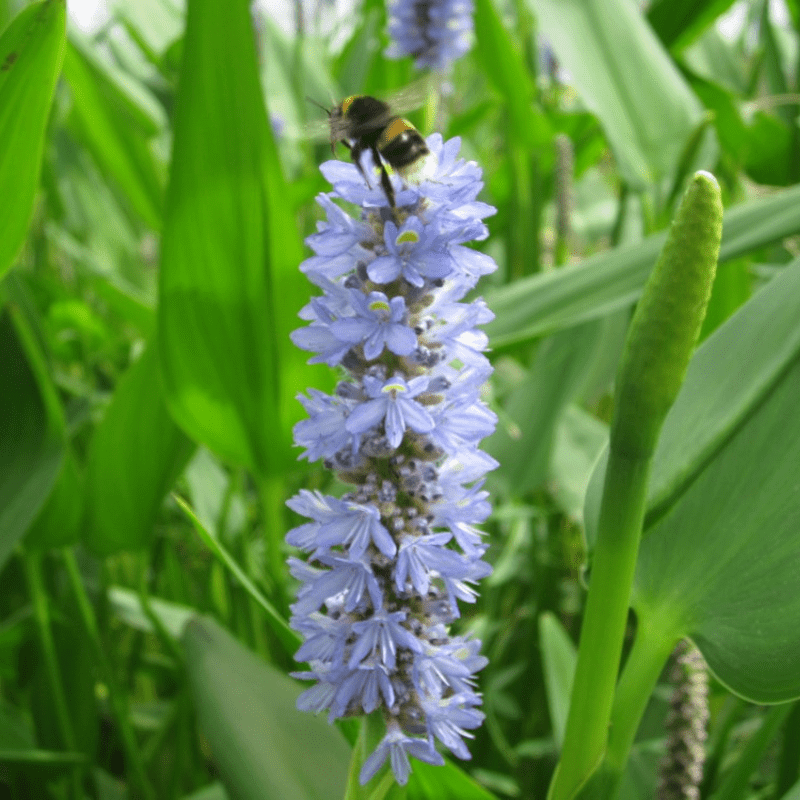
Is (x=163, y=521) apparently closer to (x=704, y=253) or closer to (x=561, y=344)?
(x=561, y=344)

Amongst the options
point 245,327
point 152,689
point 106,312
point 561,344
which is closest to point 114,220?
point 106,312

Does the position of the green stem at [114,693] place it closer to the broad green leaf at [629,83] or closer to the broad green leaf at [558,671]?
the broad green leaf at [558,671]

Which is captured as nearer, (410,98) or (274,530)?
(410,98)

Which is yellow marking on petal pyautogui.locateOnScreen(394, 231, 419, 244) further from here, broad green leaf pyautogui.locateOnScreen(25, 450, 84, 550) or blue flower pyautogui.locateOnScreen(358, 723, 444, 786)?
broad green leaf pyautogui.locateOnScreen(25, 450, 84, 550)

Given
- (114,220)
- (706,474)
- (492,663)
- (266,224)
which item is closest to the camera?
(706,474)

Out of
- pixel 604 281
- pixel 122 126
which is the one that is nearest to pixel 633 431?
pixel 604 281

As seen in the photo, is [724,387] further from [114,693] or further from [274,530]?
[114,693]

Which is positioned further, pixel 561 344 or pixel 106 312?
pixel 106 312
